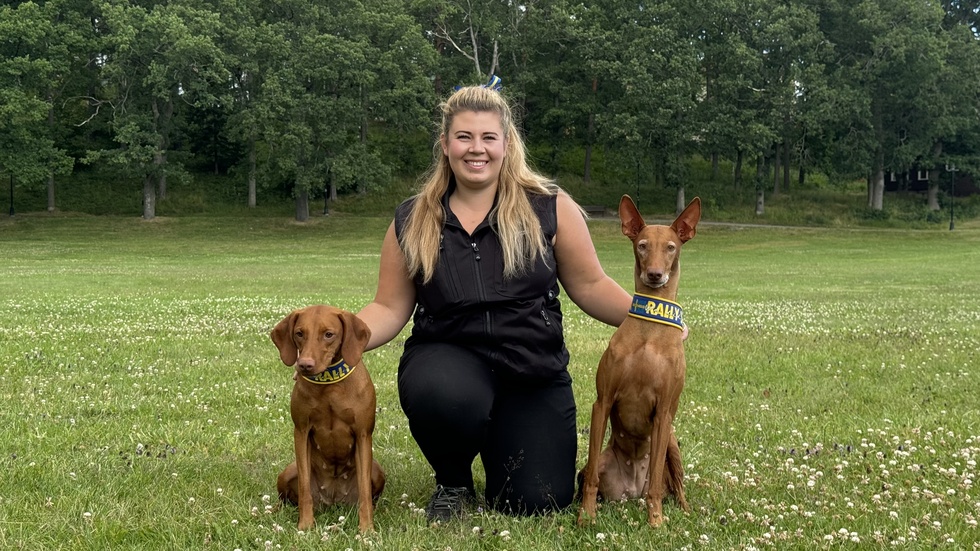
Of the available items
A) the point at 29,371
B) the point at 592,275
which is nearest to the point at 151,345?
the point at 29,371

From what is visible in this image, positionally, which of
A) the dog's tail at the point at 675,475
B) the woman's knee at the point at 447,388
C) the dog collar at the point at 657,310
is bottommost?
the dog's tail at the point at 675,475

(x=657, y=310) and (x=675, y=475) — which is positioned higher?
(x=657, y=310)

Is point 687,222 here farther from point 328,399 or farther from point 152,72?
point 152,72

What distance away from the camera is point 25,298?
1619cm

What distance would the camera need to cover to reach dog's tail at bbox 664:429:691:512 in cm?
456

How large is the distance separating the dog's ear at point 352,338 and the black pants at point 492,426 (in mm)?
665

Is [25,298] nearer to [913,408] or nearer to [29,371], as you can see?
[29,371]

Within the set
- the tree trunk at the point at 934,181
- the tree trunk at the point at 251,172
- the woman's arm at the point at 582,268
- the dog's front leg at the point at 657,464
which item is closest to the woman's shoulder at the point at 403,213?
the woman's arm at the point at 582,268

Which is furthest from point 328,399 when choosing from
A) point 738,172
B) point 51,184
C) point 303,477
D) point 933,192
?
point 933,192

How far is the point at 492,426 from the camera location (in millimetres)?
5074

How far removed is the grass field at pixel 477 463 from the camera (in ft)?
13.8

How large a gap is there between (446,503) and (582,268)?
1746mm

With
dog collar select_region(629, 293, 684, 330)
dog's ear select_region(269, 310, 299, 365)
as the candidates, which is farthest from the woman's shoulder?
dog collar select_region(629, 293, 684, 330)

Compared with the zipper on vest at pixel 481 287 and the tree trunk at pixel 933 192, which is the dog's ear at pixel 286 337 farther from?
the tree trunk at pixel 933 192
